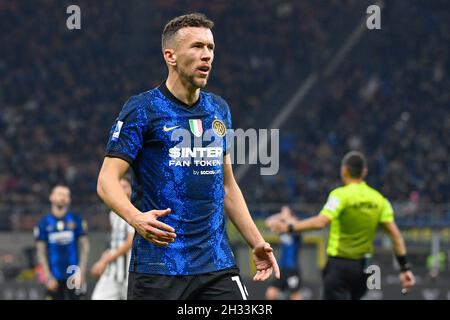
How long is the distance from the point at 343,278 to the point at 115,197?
208 inches

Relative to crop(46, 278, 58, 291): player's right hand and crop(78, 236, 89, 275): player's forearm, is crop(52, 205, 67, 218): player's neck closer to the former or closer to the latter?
crop(78, 236, 89, 275): player's forearm

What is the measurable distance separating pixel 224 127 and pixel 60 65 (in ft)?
79.1

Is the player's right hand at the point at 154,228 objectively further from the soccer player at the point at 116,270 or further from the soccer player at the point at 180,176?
the soccer player at the point at 116,270

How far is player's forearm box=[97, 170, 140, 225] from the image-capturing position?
5.03 metres

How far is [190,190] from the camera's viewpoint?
541cm

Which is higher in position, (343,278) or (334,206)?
(334,206)

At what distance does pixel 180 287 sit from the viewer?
17.5 ft

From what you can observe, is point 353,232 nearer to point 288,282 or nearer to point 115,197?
point 288,282

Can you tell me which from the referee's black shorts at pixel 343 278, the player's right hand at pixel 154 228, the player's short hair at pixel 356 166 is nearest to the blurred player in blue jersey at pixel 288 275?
the referee's black shorts at pixel 343 278

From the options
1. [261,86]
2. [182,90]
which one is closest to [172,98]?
[182,90]

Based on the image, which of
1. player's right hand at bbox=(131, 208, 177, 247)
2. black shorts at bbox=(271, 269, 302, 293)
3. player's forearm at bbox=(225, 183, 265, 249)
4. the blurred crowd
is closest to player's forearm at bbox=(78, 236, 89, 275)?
black shorts at bbox=(271, 269, 302, 293)

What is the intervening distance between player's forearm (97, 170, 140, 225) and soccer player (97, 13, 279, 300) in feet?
0.04

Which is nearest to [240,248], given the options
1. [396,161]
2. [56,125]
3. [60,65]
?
[396,161]
